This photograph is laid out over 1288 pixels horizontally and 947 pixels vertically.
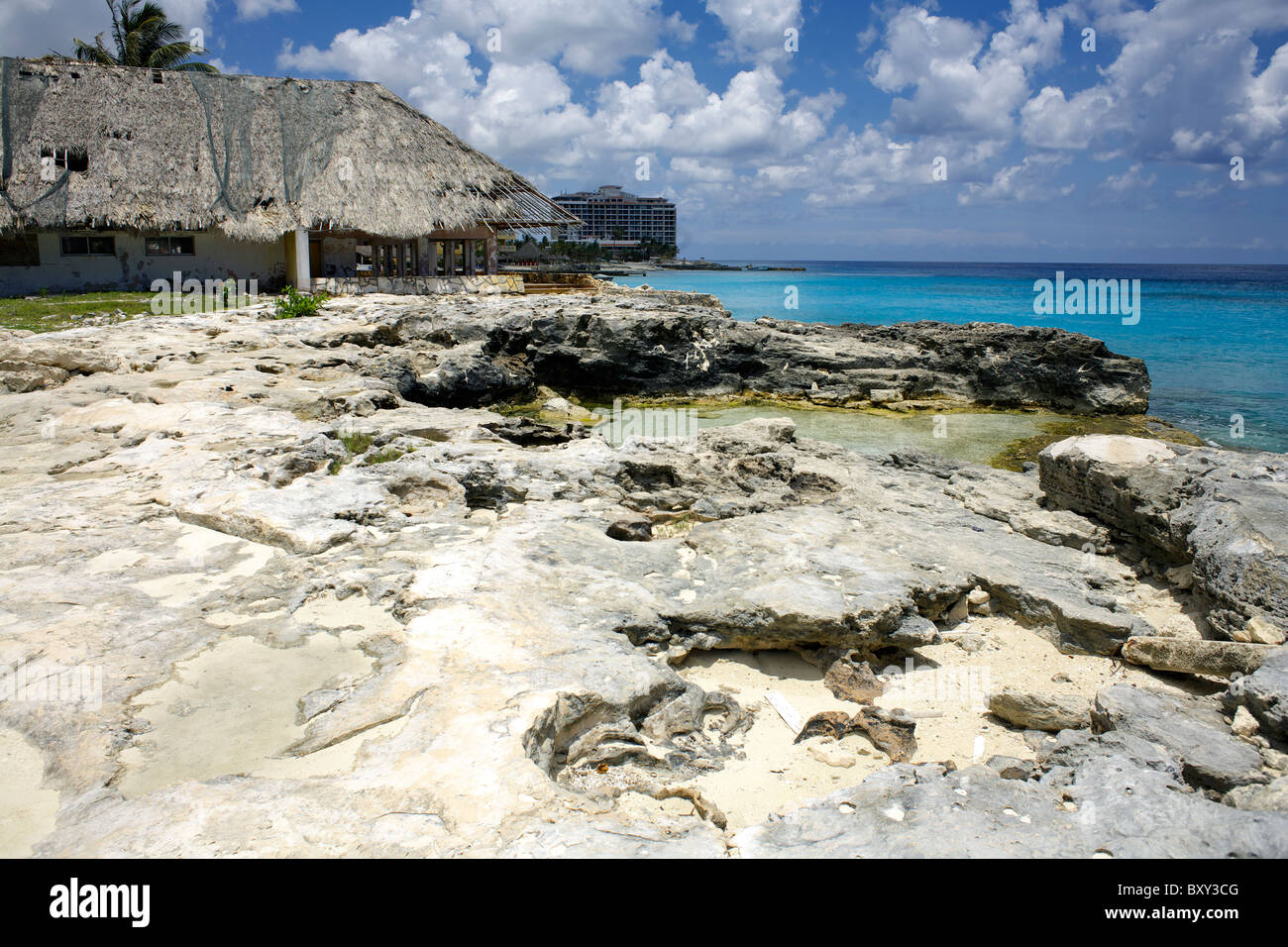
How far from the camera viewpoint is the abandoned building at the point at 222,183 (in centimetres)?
2170

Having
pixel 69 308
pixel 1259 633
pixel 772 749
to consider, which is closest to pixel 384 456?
pixel 772 749

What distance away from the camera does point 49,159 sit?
2161cm

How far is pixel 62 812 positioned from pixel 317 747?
921 millimetres

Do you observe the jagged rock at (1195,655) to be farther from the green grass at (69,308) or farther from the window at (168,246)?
the window at (168,246)

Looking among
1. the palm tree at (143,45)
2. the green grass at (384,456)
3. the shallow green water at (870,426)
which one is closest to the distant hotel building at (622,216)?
the palm tree at (143,45)

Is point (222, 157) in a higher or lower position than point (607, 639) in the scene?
higher

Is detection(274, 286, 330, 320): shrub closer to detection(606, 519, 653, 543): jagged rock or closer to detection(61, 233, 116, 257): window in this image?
detection(61, 233, 116, 257): window

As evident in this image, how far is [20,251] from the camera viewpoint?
71.7ft

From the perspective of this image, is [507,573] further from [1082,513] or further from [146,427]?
[1082,513]

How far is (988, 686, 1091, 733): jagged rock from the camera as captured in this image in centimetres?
460

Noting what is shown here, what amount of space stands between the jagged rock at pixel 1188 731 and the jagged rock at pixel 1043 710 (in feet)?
0.43

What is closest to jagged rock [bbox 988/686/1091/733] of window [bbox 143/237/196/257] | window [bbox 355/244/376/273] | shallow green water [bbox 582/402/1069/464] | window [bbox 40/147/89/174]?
shallow green water [bbox 582/402/1069/464]

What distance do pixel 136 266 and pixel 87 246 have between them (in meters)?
1.23

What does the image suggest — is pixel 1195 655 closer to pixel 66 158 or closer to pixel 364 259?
pixel 66 158
